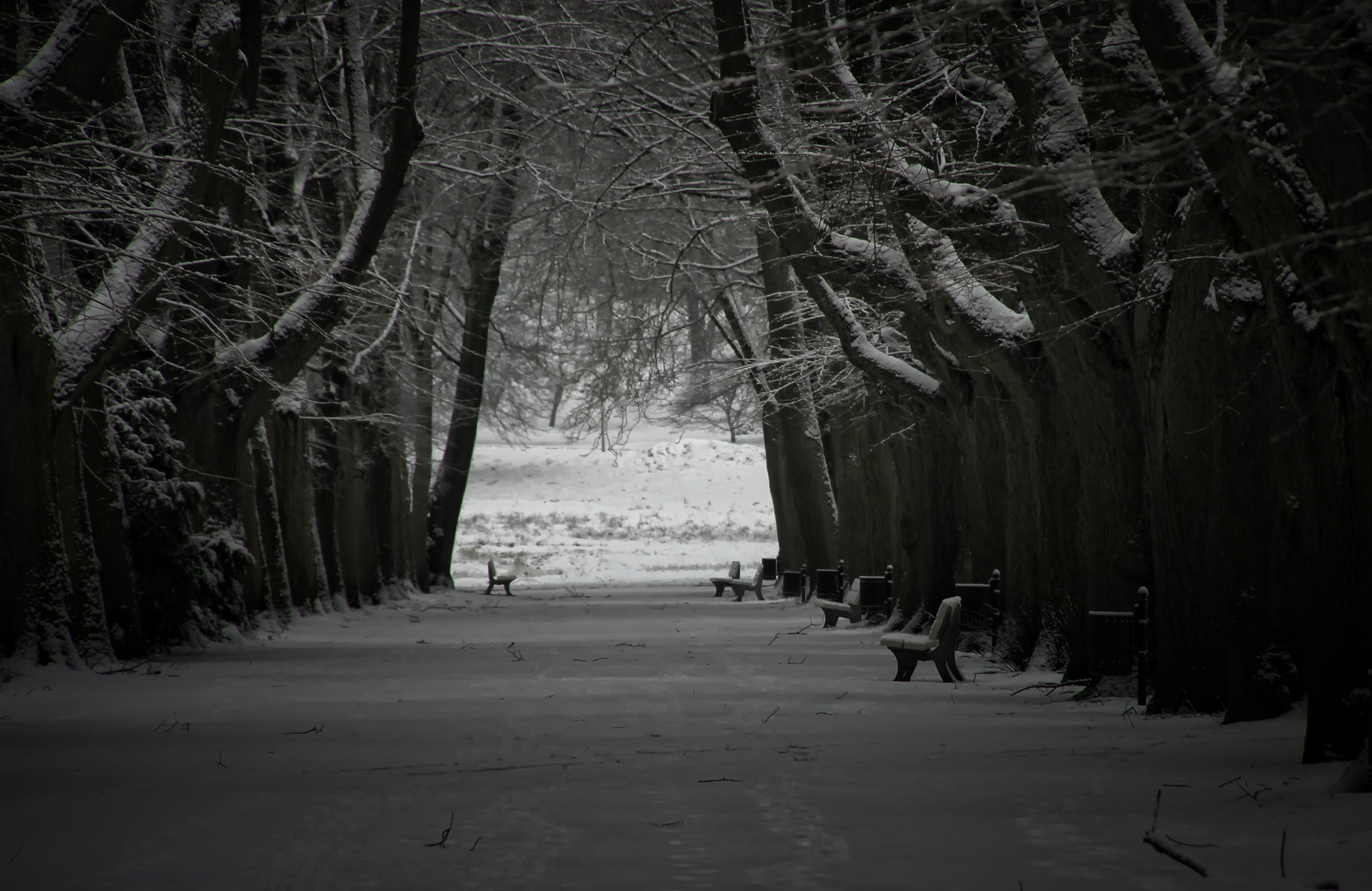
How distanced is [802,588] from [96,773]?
23.6 meters

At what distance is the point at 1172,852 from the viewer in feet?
19.5

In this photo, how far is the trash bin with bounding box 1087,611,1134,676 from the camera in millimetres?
11438

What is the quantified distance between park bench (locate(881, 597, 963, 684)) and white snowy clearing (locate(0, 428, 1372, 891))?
246 mm

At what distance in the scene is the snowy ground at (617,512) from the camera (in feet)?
174

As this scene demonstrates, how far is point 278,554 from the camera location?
22.5 meters

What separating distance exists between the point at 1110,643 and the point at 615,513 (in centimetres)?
6325

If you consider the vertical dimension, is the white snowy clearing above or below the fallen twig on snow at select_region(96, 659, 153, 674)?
below

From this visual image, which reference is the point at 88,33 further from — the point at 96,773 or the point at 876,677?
the point at 876,677

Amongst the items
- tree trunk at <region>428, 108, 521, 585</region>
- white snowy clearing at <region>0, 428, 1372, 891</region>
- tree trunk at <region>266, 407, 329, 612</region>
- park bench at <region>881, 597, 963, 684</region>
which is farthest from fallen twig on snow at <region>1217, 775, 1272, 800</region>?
tree trunk at <region>428, 108, 521, 585</region>

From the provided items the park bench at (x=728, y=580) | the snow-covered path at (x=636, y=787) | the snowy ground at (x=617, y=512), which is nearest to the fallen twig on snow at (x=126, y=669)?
the snow-covered path at (x=636, y=787)

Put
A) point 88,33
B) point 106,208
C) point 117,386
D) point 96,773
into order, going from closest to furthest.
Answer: point 96,773 → point 106,208 → point 88,33 → point 117,386

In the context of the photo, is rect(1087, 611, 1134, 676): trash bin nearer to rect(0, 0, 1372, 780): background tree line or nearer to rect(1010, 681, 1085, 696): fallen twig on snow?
rect(0, 0, 1372, 780): background tree line

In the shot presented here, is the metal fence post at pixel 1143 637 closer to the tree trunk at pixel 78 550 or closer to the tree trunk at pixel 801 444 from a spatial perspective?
the tree trunk at pixel 78 550

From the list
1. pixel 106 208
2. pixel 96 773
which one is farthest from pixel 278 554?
pixel 96 773
